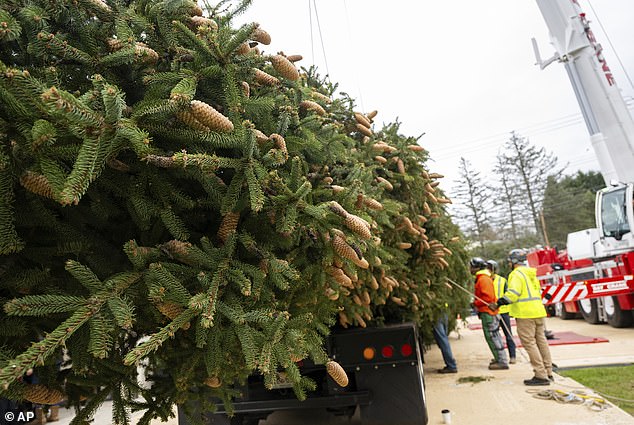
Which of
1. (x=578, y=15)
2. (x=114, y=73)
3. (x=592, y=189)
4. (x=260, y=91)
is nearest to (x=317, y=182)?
Result: (x=260, y=91)

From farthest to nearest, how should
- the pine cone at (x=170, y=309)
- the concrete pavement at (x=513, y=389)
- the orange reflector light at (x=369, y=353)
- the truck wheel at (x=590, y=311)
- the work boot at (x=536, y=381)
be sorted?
the truck wheel at (x=590, y=311)
the work boot at (x=536, y=381)
the concrete pavement at (x=513, y=389)
the orange reflector light at (x=369, y=353)
the pine cone at (x=170, y=309)

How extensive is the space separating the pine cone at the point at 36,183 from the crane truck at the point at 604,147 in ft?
38.0

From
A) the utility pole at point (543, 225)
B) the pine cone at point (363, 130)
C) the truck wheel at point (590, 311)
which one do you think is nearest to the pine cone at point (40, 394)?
the pine cone at point (363, 130)

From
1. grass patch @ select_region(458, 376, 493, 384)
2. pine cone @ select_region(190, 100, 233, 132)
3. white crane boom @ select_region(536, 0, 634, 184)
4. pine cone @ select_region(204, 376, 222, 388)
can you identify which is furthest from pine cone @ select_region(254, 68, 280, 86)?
white crane boom @ select_region(536, 0, 634, 184)

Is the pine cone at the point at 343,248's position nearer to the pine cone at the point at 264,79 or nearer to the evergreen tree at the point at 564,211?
the pine cone at the point at 264,79

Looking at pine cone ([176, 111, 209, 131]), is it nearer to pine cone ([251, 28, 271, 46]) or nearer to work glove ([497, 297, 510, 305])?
pine cone ([251, 28, 271, 46])

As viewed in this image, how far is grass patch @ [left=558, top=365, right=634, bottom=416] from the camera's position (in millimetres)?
5461

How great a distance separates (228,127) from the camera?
1.70m

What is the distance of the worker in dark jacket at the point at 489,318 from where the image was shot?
815cm

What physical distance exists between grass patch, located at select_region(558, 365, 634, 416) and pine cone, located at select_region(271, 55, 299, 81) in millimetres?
5084

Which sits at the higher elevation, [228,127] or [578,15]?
[578,15]

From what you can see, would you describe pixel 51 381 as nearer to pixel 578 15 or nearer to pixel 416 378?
pixel 416 378

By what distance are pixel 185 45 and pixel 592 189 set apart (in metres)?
50.0

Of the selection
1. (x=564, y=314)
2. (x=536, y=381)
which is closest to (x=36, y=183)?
(x=536, y=381)
